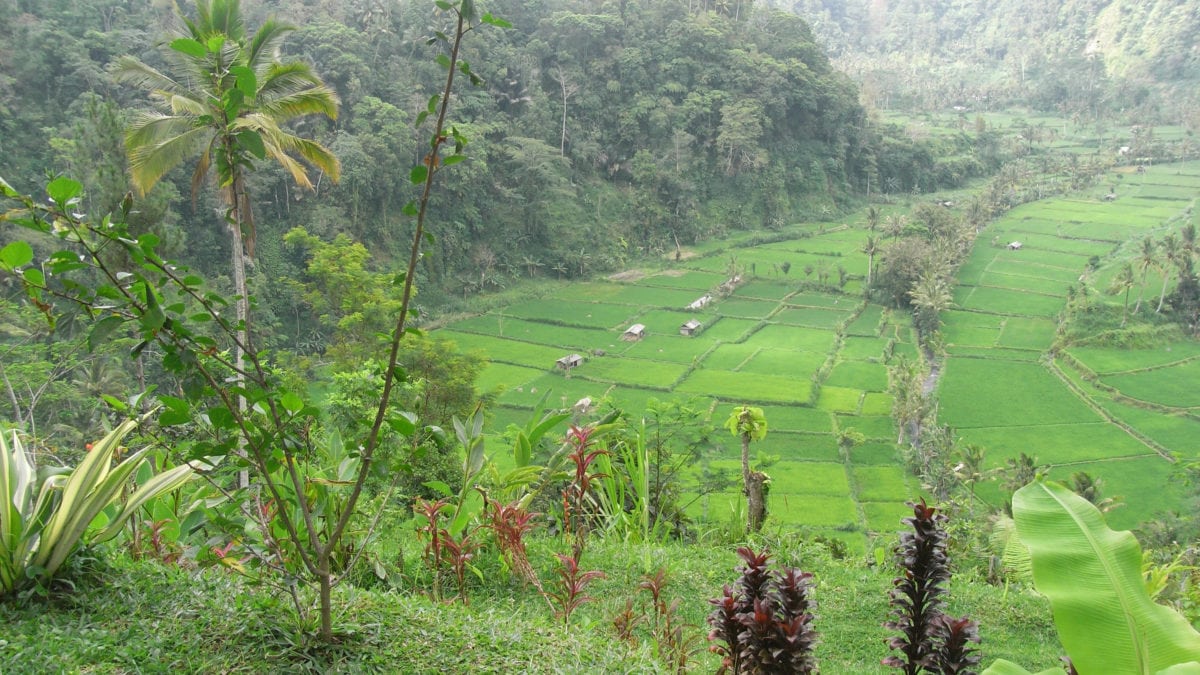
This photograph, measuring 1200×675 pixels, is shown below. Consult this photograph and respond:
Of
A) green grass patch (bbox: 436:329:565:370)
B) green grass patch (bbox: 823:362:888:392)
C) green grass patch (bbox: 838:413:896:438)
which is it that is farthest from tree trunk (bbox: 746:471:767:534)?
green grass patch (bbox: 823:362:888:392)

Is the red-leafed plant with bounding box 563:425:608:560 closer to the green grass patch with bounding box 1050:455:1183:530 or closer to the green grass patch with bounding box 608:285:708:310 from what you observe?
the green grass patch with bounding box 1050:455:1183:530

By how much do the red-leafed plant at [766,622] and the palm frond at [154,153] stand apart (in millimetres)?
6761

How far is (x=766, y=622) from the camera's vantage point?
6.40ft

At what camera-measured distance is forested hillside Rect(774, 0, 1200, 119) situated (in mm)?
67250

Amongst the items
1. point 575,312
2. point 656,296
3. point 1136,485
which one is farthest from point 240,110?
point 656,296

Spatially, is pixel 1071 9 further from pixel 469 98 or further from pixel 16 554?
pixel 16 554

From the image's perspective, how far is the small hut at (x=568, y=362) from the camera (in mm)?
23895

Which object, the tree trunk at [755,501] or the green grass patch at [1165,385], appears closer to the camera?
the tree trunk at [755,501]

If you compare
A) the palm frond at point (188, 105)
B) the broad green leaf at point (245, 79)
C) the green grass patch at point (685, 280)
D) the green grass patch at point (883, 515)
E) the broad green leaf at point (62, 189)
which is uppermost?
the palm frond at point (188, 105)

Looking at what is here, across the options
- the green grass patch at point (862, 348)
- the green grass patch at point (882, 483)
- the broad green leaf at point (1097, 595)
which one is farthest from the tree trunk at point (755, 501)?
the green grass patch at point (862, 348)

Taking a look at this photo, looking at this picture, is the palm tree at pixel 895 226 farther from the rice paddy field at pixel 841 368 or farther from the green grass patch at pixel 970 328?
the green grass patch at pixel 970 328

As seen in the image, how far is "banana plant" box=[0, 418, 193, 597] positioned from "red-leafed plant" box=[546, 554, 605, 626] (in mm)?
1234

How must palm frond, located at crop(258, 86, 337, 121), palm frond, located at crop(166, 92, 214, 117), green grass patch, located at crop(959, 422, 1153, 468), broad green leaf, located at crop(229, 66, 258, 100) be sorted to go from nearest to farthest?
broad green leaf, located at crop(229, 66, 258, 100) → palm frond, located at crop(166, 92, 214, 117) → palm frond, located at crop(258, 86, 337, 121) → green grass patch, located at crop(959, 422, 1153, 468)

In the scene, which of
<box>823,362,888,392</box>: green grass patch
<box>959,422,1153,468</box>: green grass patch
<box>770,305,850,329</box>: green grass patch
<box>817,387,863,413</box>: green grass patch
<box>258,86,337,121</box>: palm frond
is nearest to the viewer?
<box>258,86,337,121</box>: palm frond
